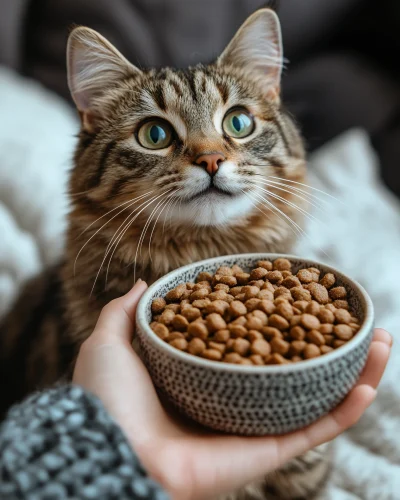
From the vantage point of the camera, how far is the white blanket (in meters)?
1.25

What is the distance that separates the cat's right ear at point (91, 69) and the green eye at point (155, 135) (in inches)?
6.2

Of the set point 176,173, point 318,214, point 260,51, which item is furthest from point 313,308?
point 318,214

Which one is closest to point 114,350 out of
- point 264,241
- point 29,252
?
point 264,241

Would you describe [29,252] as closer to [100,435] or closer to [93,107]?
[93,107]

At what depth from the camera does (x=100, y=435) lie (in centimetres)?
69

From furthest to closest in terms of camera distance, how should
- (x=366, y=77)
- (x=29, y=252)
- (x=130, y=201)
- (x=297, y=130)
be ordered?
(x=366, y=77), (x=29, y=252), (x=297, y=130), (x=130, y=201)

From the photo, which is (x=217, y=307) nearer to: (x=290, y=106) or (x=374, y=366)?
(x=374, y=366)

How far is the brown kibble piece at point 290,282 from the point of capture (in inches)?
35.3

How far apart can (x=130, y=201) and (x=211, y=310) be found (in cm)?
32

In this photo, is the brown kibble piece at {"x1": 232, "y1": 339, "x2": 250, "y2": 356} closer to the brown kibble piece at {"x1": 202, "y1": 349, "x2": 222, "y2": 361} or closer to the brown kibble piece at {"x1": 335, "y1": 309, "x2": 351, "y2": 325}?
the brown kibble piece at {"x1": 202, "y1": 349, "x2": 222, "y2": 361}

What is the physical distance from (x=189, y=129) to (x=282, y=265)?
336 mm

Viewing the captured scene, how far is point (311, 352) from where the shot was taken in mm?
725

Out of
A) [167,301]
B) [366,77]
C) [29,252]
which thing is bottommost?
[29,252]

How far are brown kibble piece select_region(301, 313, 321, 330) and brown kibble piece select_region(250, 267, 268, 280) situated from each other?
0.51 ft
